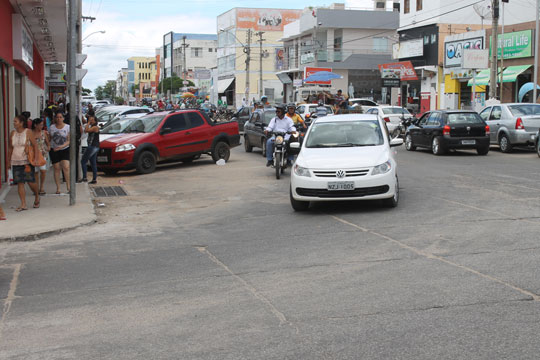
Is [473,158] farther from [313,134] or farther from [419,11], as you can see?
[419,11]

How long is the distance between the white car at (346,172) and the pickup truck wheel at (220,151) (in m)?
9.60

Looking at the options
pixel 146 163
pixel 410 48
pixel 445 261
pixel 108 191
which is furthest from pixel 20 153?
pixel 410 48

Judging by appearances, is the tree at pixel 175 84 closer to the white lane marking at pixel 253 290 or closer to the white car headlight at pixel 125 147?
the white car headlight at pixel 125 147

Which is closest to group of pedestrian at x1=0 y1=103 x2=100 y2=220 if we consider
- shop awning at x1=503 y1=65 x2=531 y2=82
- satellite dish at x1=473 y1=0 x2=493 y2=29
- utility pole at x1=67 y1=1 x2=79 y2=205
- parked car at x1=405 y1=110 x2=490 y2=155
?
utility pole at x1=67 y1=1 x2=79 y2=205

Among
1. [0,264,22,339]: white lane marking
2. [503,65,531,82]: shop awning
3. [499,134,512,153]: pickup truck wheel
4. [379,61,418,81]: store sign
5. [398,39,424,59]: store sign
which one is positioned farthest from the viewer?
[379,61,418,81]: store sign

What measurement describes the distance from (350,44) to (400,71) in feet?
49.9

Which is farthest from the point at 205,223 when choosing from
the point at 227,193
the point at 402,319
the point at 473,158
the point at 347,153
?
the point at 473,158

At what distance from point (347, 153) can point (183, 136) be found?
9.87 metres

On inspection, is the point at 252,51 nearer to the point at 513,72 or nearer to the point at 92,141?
the point at 513,72

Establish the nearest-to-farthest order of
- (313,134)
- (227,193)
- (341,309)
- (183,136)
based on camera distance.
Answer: (341,309)
(313,134)
(227,193)
(183,136)

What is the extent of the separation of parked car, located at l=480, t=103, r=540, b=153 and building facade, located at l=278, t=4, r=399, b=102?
125 ft

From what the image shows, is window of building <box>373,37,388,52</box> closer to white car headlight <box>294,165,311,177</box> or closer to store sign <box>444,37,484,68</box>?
store sign <box>444,37,484,68</box>

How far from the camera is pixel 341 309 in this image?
5.77 meters

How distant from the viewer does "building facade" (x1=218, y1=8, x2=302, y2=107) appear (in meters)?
86.2
